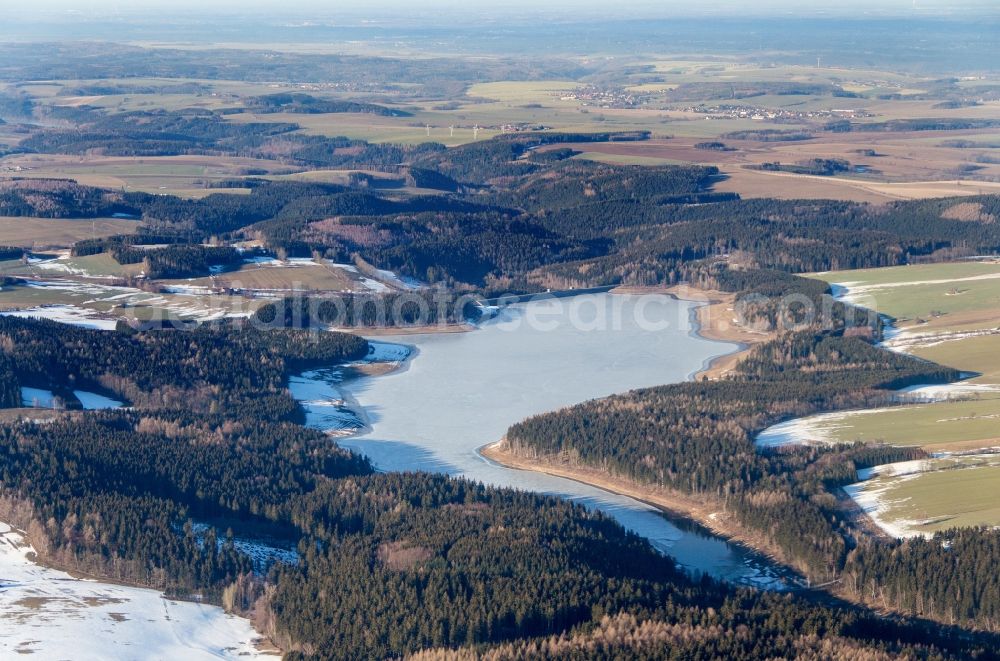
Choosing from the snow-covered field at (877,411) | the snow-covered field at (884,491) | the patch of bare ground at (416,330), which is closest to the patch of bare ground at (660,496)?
the snow-covered field at (884,491)

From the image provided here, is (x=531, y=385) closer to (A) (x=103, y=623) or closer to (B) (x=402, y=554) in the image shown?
(B) (x=402, y=554)

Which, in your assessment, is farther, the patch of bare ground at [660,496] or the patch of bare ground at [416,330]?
the patch of bare ground at [416,330]

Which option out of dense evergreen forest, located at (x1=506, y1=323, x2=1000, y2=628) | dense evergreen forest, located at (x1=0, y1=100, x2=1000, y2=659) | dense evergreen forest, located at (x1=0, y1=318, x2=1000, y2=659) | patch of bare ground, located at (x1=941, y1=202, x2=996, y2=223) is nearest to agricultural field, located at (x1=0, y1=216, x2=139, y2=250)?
dense evergreen forest, located at (x1=0, y1=100, x2=1000, y2=659)

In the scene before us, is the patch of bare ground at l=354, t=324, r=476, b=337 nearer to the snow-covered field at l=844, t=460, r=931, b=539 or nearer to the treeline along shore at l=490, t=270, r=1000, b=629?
the treeline along shore at l=490, t=270, r=1000, b=629

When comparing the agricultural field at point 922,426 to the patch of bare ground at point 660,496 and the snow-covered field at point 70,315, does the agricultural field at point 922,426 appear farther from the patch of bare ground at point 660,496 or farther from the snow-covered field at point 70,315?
the snow-covered field at point 70,315

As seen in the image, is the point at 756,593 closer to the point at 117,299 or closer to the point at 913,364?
the point at 913,364

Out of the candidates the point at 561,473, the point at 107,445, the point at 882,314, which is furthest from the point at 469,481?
the point at 882,314
